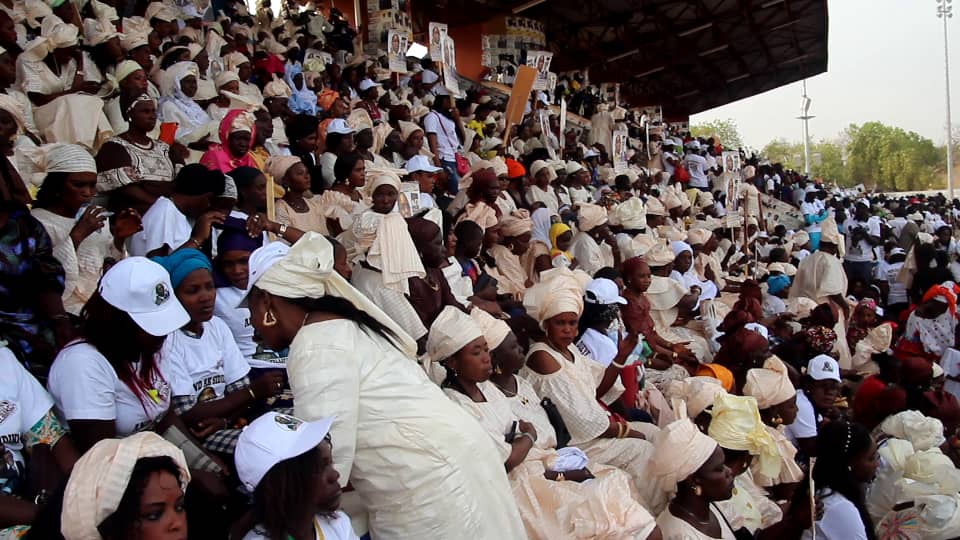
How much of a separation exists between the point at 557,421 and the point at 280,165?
2.92 metres

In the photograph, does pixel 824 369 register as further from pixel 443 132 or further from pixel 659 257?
pixel 443 132

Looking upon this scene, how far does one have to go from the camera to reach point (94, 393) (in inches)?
95.7

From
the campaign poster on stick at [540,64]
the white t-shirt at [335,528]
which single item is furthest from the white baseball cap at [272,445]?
the campaign poster on stick at [540,64]

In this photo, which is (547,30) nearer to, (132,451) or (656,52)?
(656,52)

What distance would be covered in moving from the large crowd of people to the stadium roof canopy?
12.0 m

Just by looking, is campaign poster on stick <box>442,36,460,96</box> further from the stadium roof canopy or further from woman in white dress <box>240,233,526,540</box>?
woman in white dress <box>240,233,526,540</box>

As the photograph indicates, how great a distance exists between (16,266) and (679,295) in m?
5.75

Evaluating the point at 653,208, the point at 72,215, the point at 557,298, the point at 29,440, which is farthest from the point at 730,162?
the point at 29,440

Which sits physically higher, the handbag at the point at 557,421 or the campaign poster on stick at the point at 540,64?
the campaign poster on stick at the point at 540,64

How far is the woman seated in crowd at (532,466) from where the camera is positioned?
3086 mm

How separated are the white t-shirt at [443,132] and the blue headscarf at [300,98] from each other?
4.60 feet

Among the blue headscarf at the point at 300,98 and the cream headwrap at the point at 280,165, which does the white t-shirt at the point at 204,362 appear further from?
the blue headscarf at the point at 300,98

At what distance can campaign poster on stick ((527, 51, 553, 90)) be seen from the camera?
43.7 feet

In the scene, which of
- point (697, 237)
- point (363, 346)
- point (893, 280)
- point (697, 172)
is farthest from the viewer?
point (697, 172)
